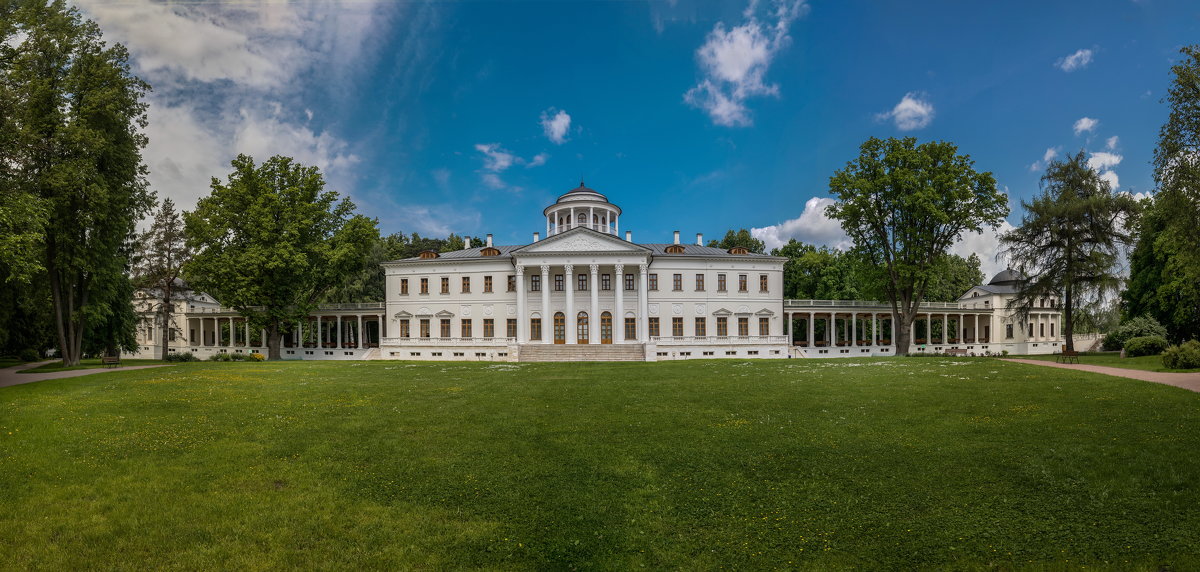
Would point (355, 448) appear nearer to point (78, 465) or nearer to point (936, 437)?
point (78, 465)

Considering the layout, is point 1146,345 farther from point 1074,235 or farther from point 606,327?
point 606,327

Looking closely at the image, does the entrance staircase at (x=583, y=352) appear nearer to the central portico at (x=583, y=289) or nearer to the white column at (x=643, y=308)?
the central portico at (x=583, y=289)

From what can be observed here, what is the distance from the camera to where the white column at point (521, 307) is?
132 ft

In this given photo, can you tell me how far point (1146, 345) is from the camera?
2997 centimetres

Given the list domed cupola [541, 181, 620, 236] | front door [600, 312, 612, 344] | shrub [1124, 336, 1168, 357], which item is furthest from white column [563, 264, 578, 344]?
shrub [1124, 336, 1168, 357]

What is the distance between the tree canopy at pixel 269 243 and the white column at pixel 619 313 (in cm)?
1829

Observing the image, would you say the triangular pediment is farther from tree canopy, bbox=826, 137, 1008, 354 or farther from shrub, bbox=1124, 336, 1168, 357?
shrub, bbox=1124, 336, 1168, 357

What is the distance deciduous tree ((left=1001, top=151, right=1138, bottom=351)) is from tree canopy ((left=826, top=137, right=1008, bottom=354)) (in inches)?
299

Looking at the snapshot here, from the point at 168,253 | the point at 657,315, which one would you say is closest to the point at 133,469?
the point at 657,315

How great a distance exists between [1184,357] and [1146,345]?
36.8 ft

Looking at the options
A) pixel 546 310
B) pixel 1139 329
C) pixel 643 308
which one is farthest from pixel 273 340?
pixel 1139 329

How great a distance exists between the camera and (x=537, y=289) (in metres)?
42.4

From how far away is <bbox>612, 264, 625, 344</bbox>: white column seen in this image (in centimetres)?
3984

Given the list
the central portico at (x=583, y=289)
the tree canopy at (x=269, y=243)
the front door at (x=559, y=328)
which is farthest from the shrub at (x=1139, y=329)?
the tree canopy at (x=269, y=243)
